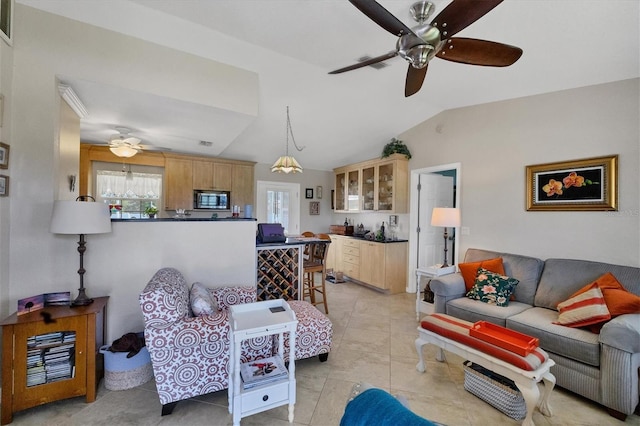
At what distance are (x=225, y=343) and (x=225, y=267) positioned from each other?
1079 millimetres

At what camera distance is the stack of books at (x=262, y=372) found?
68.7 inches

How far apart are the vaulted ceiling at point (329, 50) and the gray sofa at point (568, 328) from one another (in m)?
1.88

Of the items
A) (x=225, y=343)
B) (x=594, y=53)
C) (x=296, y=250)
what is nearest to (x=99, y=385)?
(x=225, y=343)

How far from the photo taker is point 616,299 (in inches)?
82.2

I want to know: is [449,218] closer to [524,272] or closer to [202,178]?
[524,272]

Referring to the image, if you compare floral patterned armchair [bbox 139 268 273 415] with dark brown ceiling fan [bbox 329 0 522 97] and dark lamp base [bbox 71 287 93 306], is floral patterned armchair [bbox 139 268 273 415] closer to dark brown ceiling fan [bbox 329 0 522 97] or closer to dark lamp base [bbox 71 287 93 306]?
dark lamp base [bbox 71 287 93 306]

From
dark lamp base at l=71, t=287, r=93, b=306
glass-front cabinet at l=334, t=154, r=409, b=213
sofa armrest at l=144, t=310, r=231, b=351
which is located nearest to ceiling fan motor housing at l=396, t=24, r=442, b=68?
sofa armrest at l=144, t=310, r=231, b=351

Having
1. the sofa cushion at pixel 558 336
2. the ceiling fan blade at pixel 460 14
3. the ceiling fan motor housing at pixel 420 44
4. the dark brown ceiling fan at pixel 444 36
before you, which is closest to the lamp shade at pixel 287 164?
the dark brown ceiling fan at pixel 444 36

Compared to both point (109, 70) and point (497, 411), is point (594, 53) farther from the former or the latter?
point (109, 70)

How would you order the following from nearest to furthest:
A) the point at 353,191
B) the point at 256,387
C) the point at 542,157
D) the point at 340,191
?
the point at 256,387, the point at 542,157, the point at 353,191, the point at 340,191

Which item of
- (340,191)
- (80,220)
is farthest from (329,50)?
(340,191)

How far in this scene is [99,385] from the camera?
6.88 feet

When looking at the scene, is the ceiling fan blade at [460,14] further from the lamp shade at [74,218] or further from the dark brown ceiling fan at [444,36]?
Result: the lamp shade at [74,218]

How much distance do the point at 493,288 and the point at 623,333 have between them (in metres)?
1.04
